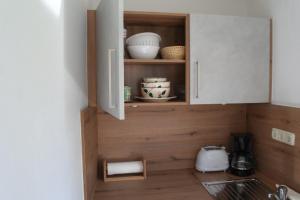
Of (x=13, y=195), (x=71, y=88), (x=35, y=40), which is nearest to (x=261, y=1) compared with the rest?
(x=71, y=88)

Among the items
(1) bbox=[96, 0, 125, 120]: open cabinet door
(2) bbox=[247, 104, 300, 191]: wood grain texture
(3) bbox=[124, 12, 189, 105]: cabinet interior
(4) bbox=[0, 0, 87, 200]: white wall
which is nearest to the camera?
(4) bbox=[0, 0, 87, 200]: white wall

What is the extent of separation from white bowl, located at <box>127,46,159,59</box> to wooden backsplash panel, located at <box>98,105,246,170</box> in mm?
438

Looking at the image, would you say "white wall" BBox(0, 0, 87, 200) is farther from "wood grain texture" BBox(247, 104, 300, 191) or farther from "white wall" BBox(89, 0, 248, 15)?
"wood grain texture" BBox(247, 104, 300, 191)

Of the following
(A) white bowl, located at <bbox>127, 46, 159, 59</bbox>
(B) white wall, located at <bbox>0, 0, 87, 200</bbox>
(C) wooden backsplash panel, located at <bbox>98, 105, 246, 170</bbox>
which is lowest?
(C) wooden backsplash panel, located at <bbox>98, 105, 246, 170</bbox>

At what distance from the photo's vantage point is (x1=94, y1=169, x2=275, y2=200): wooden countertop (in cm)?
141

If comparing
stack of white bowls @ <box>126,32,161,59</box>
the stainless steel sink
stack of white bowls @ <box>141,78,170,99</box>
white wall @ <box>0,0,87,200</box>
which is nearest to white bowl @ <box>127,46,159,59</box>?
stack of white bowls @ <box>126,32,161,59</box>

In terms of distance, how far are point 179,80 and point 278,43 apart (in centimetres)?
67

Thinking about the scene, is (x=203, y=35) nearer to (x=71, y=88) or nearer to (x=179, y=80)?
(x=179, y=80)

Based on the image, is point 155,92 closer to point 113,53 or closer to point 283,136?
point 113,53

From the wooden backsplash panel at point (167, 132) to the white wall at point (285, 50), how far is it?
418 millimetres

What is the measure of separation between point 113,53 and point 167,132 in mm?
923

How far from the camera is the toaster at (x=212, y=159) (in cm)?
171

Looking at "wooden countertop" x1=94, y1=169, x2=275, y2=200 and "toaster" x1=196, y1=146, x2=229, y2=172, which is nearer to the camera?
"wooden countertop" x1=94, y1=169, x2=275, y2=200

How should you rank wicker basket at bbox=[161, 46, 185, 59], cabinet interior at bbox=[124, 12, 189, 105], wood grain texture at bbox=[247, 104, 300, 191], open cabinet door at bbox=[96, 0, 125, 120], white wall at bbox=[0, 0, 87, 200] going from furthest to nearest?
cabinet interior at bbox=[124, 12, 189, 105] < wicker basket at bbox=[161, 46, 185, 59] < wood grain texture at bbox=[247, 104, 300, 191] < open cabinet door at bbox=[96, 0, 125, 120] < white wall at bbox=[0, 0, 87, 200]
